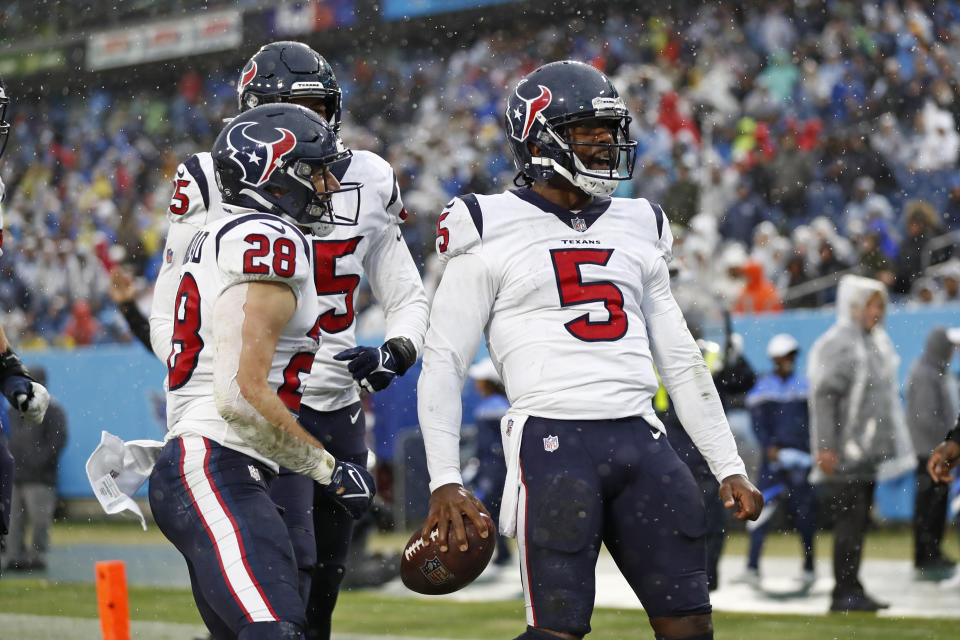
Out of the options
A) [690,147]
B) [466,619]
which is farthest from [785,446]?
[690,147]

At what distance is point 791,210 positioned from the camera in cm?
1124

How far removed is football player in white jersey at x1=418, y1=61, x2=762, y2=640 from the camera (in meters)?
3.20

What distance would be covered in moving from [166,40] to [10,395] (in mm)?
11938

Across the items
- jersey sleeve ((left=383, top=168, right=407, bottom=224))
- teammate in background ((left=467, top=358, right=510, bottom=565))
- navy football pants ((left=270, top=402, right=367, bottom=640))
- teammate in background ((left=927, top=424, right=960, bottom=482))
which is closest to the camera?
navy football pants ((left=270, top=402, right=367, bottom=640))

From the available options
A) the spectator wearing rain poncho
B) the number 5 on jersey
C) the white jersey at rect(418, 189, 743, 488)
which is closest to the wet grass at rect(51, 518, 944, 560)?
the spectator wearing rain poncho

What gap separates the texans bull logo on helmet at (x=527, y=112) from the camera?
11.6 feet

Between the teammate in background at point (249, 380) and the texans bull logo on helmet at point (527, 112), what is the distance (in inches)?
21.2

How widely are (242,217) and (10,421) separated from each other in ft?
25.6

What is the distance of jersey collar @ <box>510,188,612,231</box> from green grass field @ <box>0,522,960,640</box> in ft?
9.37

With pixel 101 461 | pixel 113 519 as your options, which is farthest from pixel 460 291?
pixel 113 519

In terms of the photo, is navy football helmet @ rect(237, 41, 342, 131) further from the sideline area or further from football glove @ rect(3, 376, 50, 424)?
the sideline area

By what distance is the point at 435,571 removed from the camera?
3303 mm

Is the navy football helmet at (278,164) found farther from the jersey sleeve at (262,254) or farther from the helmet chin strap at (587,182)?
the helmet chin strap at (587,182)

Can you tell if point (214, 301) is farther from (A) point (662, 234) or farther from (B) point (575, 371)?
(A) point (662, 234)
